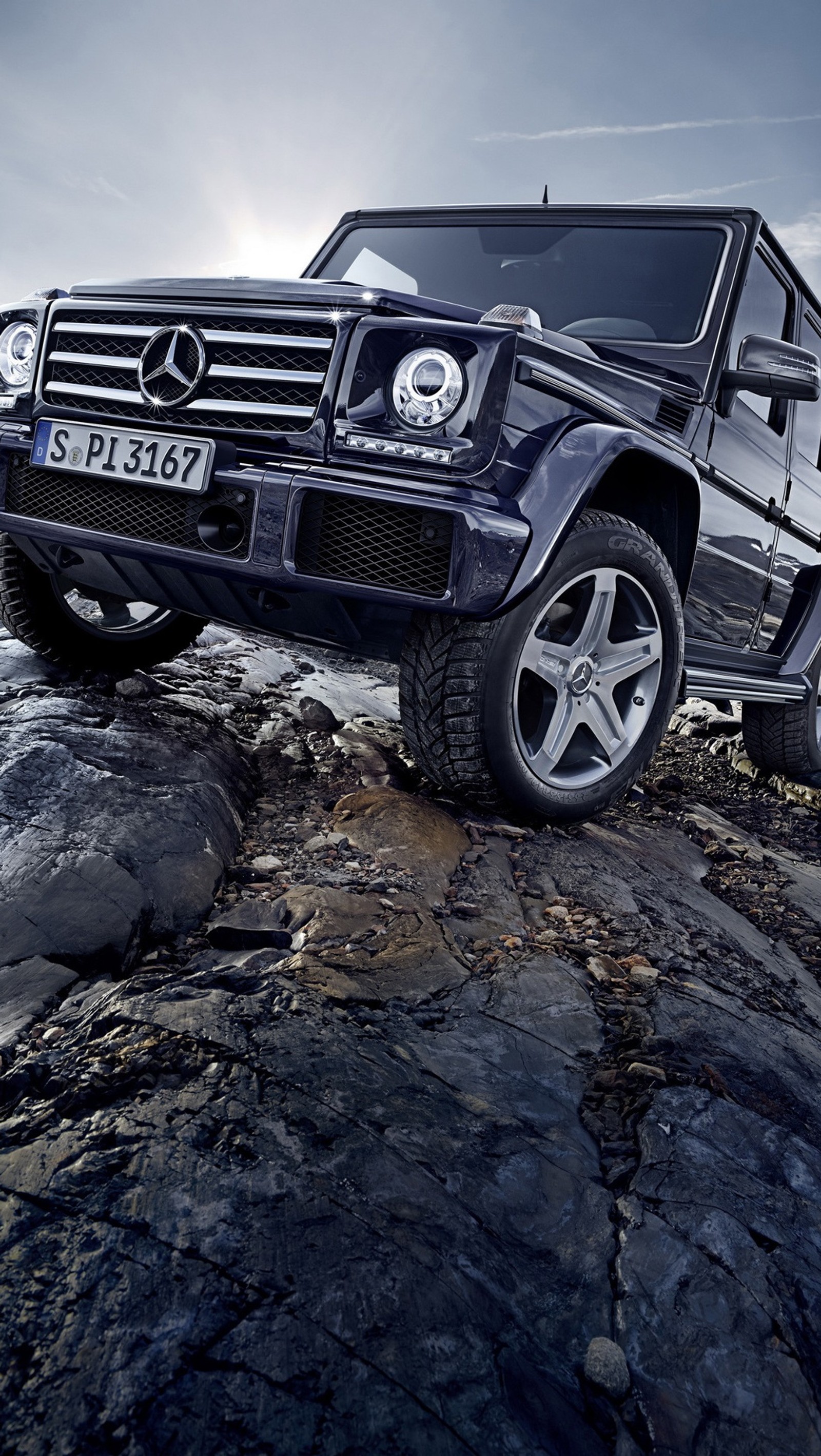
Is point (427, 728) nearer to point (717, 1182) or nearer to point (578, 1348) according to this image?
point (717, 1182)

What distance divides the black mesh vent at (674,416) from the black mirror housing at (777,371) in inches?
9.9

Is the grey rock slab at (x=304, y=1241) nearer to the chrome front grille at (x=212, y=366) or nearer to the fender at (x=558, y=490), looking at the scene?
the fender at (x=558, y=490)

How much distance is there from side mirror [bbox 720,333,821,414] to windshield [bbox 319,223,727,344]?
0.61 feet

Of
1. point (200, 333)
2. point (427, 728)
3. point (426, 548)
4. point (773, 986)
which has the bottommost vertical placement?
point (773, 986)

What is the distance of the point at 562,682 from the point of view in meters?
2.24

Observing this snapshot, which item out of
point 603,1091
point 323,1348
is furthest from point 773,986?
point 323,1348

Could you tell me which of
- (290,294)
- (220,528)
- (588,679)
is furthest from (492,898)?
(290,294)

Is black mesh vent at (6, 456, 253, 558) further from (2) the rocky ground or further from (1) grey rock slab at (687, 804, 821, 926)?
(1) grey rock slab at (687, 804, 821, 926)

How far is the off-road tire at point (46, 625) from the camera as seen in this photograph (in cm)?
276

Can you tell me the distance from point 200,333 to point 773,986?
195 centimetres

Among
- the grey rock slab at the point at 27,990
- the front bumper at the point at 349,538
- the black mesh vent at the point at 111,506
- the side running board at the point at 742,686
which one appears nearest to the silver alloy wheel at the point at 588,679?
the front bumper at the point at 349,538

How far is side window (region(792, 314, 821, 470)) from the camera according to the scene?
12.3 feet

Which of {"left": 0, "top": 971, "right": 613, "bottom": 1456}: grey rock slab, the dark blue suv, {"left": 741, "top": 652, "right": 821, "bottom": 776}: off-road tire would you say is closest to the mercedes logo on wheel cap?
the dark blue suv

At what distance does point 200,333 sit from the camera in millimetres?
2049
